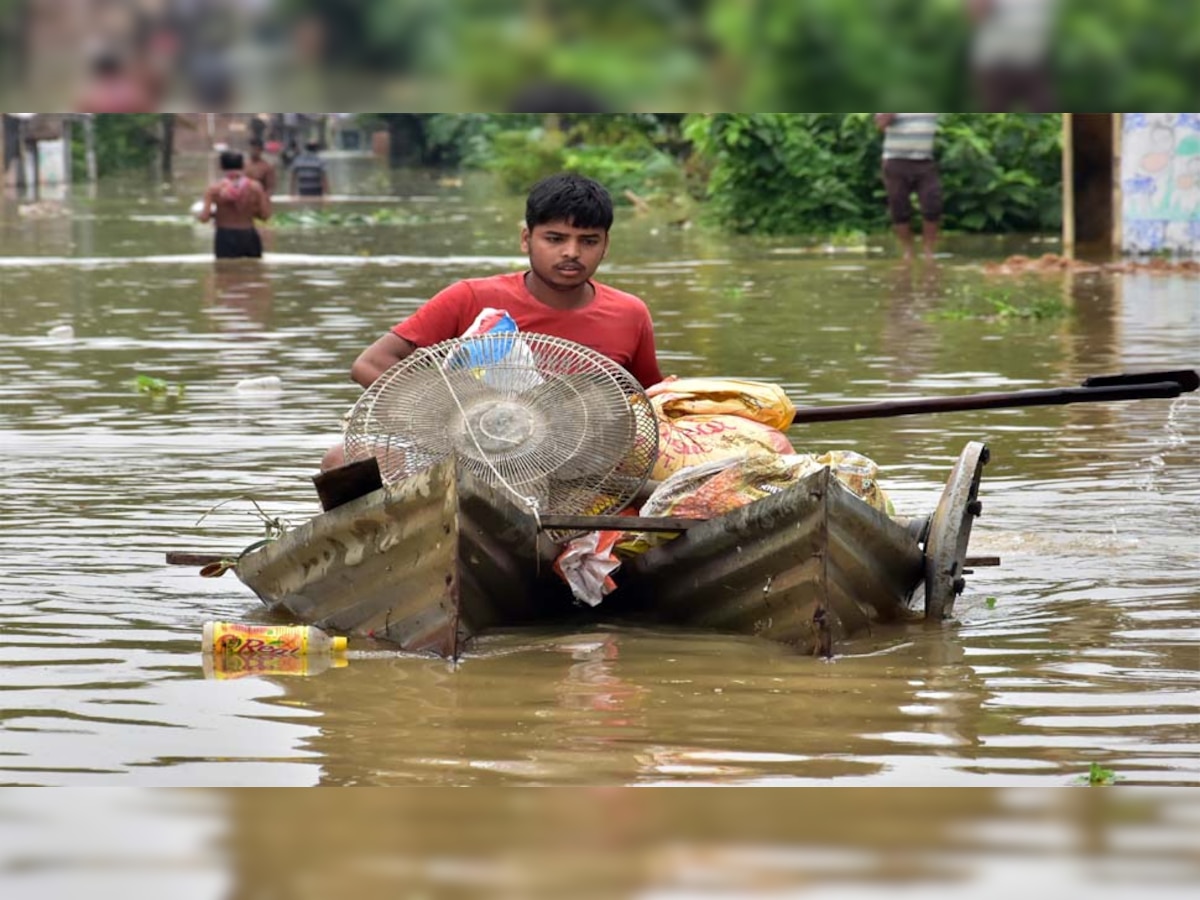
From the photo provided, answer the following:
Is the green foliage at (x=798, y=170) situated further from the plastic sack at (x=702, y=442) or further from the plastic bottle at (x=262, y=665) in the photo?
the plastic bottle at (x=262, y=665)

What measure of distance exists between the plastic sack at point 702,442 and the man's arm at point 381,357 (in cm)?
85

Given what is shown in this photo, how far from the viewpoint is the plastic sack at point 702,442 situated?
6.42m

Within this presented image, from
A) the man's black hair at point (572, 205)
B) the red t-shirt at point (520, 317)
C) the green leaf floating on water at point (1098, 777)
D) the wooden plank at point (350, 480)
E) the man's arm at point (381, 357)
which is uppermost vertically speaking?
the man's black hair at point (572, 205)

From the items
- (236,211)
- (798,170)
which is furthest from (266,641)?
(798,170)

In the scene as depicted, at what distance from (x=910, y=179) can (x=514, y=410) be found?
17258 mm

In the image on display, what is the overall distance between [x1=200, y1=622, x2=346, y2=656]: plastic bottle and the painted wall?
54.3ft

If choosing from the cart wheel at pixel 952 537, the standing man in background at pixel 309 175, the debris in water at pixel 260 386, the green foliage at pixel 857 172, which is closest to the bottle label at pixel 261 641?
the cart wheel at pixel 952 537

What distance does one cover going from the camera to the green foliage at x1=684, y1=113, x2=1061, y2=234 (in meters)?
26.2

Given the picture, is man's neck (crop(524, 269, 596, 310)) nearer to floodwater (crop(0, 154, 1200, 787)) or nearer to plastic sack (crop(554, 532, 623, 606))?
plastic sack (crop(554, 532, 623, 606))

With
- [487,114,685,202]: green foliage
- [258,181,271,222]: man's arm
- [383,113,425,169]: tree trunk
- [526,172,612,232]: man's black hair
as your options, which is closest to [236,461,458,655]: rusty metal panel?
[526,172,612,232]: man's black hair

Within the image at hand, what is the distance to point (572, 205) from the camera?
6.39m

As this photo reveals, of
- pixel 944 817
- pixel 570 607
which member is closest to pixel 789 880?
pixel 944 817

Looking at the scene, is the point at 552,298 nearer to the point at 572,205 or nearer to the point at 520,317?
the point at 520,317

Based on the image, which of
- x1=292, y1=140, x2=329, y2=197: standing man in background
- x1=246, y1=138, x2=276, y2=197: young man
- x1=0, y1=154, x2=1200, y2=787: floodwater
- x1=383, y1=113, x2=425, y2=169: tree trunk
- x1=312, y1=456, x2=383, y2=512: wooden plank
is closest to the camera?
x1=0, y1=154, x2=1200, y2=787: floodwater
